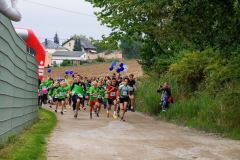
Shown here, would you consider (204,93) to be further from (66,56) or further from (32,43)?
(66,56)

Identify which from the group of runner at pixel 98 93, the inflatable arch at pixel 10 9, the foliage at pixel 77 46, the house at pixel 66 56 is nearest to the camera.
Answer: the inflatable arch at pixel 10 9

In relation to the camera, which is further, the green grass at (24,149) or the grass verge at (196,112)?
the grass verge at (196,112)

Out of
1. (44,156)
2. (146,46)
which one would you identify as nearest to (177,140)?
(44,156)

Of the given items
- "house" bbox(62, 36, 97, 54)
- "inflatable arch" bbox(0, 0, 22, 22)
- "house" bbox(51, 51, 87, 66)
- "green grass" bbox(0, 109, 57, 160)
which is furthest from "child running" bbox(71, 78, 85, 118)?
"house" bbox(62, 36, 97, 54)

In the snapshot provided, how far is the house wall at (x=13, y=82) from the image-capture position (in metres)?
9.57

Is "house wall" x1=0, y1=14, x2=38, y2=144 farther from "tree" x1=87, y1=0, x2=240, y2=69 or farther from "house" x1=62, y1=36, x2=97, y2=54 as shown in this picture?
"house" x1=62, y1=36, x2=97, y2=54

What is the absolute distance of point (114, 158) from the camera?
9.88 m

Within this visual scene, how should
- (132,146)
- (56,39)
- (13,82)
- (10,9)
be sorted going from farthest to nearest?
(56,39)
(132,146)
(13,82)
(10,9)

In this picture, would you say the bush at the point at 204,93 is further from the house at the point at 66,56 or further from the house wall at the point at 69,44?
the house wall at the point at 69,44

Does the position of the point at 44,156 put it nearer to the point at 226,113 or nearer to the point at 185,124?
the point at 226,113

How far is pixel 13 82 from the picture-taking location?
438 inches

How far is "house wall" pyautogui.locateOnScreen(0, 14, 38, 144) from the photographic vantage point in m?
9.57

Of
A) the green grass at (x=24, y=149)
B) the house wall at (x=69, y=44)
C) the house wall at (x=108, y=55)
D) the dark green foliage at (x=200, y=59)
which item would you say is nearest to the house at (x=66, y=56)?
the house wall at (x=108, y=55)

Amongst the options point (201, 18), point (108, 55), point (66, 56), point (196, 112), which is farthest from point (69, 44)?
point (201, 18)
